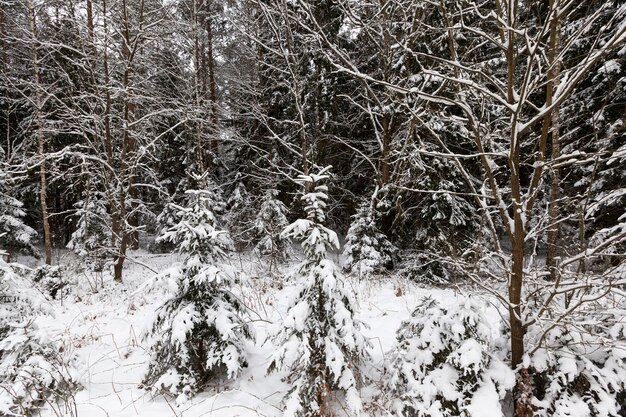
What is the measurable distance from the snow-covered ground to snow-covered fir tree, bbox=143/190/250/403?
196 mm

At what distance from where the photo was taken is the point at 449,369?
11.2ft

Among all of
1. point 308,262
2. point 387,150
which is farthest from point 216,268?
point 387,150

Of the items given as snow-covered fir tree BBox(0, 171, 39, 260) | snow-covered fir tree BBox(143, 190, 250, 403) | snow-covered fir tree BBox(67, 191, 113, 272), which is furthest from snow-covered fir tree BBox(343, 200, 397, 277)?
snow-covered fir tree BBox(0, 171, 39, 260)

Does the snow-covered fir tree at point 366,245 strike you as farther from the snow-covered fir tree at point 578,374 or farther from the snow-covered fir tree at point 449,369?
the snow-covered fir tree at point 578,374

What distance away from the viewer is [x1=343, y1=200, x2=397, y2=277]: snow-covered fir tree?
9172 millimetres

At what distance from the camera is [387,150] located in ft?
32.5

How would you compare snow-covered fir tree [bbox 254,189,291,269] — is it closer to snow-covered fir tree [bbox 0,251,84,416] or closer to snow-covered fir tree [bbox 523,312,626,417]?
snow-covered fir tree [bbox 0,251,84,416]

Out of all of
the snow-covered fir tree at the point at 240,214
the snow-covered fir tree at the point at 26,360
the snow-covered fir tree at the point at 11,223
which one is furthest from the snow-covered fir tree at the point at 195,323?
the snow-covered fir tree at the point at 11,223

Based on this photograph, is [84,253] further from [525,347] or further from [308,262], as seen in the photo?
[525,347]

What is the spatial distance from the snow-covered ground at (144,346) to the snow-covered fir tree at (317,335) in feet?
1.48

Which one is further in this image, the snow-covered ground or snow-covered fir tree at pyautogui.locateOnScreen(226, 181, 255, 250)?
snow-covered fir tree at pyautogui.locateOnScreen(226, 181, 255, 250)

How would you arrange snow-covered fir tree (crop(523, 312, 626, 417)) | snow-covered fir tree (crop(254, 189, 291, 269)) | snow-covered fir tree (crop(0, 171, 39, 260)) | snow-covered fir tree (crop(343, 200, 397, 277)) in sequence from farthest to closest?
1. snow-covered fir tree (crop(0, 171, 39, 260))
2. snow-covered fir tree (crop(254, 189, 291, 269))
3. snow-covered fir tree (crop(343, 200, 397, 277))
4. snow-covered fir tree (crop(523, 312, 626, 417))

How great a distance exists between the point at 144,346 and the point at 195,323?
215cm

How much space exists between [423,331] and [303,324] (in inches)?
49.8
